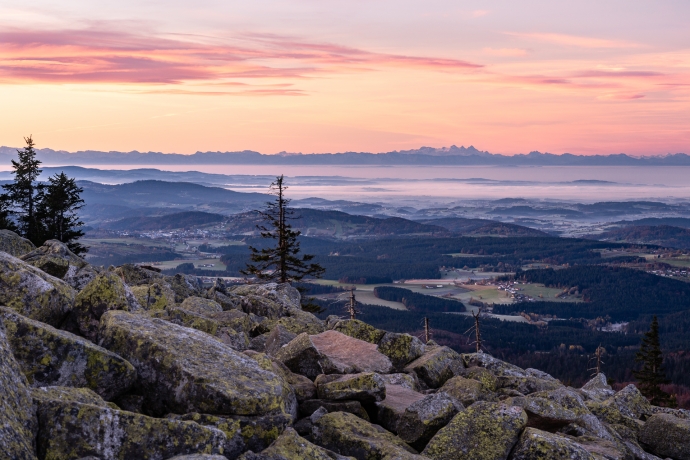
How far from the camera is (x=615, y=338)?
197m

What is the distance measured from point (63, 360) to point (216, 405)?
2781 millimetres

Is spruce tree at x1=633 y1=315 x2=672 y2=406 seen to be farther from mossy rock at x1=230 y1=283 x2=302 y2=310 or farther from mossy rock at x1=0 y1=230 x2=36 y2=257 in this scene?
mossy rock at x1=0 y1=230 x2=36 y2=257

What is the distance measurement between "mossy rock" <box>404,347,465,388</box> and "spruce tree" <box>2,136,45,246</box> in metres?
59.3

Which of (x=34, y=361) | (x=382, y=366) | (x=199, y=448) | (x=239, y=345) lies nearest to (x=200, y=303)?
(x=239, y=345)

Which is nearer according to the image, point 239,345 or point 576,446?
point 576,446

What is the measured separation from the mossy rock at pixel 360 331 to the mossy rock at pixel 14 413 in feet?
41.5

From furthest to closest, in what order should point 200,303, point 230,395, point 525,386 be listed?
point 200,303, point 525,386, point 230,395

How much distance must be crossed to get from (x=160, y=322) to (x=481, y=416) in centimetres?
674

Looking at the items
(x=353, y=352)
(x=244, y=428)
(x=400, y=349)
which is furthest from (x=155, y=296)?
(x=244, y=428)

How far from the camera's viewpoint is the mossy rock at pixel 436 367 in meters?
17.8

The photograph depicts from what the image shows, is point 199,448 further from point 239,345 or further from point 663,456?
point 663,456

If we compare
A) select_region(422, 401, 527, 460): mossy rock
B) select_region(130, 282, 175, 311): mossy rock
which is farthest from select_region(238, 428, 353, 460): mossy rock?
select_region(130, 282, 175, 311): mossy rock

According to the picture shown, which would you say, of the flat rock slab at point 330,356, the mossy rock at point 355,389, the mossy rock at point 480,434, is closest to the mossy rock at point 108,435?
the mossy rock at point 355,389

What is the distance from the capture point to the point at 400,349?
1898 centimetres
